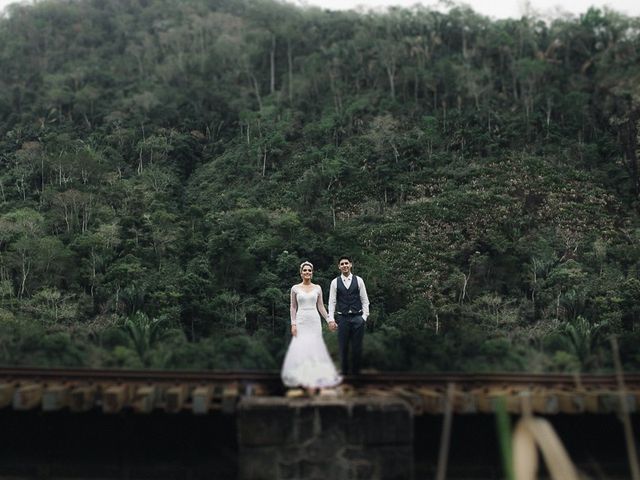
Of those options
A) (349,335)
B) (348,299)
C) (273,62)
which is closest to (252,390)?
(349,335)


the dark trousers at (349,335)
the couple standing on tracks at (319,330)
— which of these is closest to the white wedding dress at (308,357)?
the couple standing on tracks at (319,330)

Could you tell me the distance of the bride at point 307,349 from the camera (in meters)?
4.86

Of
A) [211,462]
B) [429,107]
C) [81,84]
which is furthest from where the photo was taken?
[81,84]

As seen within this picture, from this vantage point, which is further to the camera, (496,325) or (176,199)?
(176,199)

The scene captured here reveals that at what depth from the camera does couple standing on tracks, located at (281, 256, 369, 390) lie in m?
4.90

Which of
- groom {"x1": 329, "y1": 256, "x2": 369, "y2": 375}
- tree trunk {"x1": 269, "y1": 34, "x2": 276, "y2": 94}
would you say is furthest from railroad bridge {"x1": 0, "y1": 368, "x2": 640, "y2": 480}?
tree trunk {"x1": 269, "y1": 34, "x2": 276, "y2": 94}

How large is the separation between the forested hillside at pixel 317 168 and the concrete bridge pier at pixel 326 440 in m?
12.0

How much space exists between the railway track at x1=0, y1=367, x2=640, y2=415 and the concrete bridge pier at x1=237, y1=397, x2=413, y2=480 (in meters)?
0.35

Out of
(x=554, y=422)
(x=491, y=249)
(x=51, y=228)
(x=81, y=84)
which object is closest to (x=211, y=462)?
(x=554, y=422)

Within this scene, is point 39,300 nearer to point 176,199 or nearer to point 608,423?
point 176,199

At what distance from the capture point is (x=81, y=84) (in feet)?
177

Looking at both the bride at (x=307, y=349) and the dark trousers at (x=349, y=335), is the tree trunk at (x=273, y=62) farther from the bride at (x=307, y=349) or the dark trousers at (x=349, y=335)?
the bride at (x=307, y=349)

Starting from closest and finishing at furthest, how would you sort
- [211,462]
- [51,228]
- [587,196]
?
[211,462], [51,228], [587,196]

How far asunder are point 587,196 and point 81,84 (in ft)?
121
